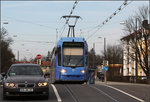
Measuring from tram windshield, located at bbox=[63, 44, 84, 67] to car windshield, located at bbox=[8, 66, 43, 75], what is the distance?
31.4ft

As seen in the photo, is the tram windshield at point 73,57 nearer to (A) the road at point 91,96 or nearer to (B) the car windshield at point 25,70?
(A) the road at point 91,96

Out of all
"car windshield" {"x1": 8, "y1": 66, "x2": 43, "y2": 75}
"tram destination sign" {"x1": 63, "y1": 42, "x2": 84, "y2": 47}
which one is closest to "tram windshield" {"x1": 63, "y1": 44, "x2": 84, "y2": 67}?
"tram destination sign" {"x1": 63, "y1": 42, "x2": 84, "y2": 47}

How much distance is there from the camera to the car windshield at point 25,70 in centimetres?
1373

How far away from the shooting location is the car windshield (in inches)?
540

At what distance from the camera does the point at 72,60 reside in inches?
937

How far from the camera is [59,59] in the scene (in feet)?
78.7

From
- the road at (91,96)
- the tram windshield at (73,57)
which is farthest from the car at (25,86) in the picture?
the tram windshield at (73,57)

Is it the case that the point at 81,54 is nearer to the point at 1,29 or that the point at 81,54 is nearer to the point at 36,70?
the point at 36,70

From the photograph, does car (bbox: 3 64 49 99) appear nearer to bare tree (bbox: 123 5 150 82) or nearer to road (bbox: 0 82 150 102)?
road (bbox: 0 82 150 102)

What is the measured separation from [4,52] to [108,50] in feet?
91.2

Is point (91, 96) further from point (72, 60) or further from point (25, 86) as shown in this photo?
point (72, 60)

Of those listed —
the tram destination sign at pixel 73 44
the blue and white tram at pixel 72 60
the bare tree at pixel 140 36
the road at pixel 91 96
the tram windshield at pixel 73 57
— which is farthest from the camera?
the bare tree at pixel 140 36

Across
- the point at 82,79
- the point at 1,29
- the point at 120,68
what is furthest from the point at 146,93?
the point at 120,68

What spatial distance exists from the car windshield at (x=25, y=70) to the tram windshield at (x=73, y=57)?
956 cm
